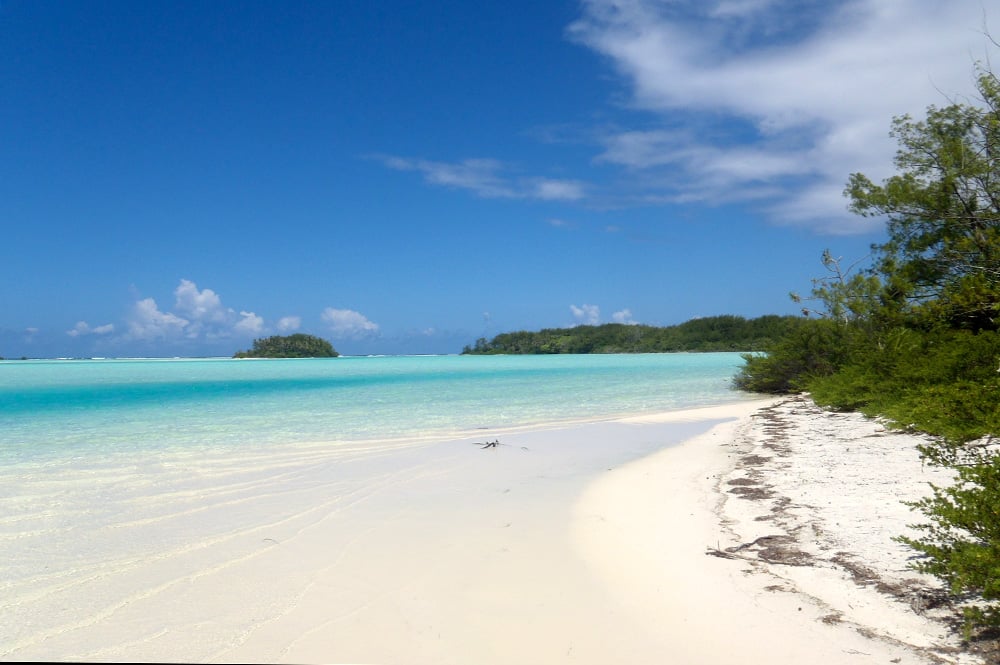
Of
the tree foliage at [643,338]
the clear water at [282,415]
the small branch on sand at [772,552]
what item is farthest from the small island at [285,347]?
the small branch on sand at [772,552]

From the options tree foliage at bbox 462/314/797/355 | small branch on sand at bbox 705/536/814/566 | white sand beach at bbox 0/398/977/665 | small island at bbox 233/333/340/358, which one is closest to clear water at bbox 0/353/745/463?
white sand beach at bbox 0/398/977/665

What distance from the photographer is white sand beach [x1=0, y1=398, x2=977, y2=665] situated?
315cm

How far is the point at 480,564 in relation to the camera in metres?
4.34

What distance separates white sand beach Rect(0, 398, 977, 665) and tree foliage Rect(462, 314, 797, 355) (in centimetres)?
8700

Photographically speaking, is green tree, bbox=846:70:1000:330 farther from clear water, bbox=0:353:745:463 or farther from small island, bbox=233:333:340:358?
small island, bbox=233:333:340:358

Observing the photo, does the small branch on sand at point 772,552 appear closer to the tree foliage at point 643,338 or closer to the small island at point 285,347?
the tree foliage at point 643,338

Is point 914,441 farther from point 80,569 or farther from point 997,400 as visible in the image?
point 80,569

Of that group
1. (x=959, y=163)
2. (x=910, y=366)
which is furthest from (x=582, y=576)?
(x=959, y=163)

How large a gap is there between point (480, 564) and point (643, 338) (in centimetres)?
11852

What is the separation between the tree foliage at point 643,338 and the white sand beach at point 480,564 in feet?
285

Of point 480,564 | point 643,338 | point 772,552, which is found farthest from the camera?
point 643,338

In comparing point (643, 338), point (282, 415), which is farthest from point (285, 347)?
point (282, 415)

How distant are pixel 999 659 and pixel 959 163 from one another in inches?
470

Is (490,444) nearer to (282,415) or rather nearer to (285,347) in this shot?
(282,415)
